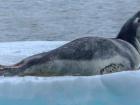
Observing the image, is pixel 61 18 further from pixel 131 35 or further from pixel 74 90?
pixel 74 90

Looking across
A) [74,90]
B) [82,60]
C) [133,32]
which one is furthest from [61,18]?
[74,90]

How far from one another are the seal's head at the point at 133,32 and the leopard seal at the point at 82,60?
0.38ft

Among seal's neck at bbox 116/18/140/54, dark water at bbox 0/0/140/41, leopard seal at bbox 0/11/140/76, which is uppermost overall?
leopard seal at bbox 0/11/140/76

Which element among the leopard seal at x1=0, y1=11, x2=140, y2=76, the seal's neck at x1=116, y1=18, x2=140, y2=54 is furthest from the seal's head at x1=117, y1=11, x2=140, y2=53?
the leopard seal at x1=0, y1=11, x2=140, y2=76

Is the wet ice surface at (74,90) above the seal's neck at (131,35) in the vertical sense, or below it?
above

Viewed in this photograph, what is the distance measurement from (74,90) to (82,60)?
299 millimetres

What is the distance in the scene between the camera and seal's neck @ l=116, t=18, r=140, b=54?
2.09 m

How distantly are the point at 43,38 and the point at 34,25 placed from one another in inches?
17.8

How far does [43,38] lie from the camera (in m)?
4.31

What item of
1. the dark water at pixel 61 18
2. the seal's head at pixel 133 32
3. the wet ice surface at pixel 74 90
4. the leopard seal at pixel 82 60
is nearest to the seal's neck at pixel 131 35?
the seal's head at pixel 133 32

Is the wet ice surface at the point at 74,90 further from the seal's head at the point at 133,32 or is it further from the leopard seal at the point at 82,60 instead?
the seal's head at the point at 133,32

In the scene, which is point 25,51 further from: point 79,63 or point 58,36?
point 58,36

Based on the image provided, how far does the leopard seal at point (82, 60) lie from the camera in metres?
1.77

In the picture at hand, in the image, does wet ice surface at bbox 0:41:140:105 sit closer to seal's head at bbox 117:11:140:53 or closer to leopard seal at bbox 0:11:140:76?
leopard seal at bbox 0:11:140:76
